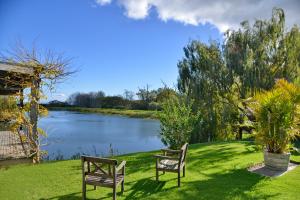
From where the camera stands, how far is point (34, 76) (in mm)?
8953

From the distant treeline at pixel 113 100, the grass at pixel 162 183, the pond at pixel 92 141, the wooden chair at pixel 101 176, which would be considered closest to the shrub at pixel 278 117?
the grass at pixel 162 183

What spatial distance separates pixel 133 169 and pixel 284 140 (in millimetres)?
3852

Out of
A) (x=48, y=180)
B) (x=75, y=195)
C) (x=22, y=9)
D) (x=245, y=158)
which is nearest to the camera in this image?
(x=75, y=195)

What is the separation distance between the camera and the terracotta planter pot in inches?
270

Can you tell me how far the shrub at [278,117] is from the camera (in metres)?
6.96

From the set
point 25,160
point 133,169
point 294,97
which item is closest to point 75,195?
point 133,169

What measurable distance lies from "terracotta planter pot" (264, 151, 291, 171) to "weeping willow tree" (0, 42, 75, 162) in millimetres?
6659

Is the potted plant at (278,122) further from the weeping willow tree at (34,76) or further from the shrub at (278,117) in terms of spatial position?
the weeping willow tree at (34,76)

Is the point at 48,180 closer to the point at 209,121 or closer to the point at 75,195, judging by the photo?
the point at 75,195

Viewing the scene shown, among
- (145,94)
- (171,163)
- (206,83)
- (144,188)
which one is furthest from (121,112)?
(144,188)

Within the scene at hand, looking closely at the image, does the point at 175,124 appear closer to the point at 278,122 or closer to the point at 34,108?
the point at 278,122

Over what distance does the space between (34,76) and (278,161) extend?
7.41 metres

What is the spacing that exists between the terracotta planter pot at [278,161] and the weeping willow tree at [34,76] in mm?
6659

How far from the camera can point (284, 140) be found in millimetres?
7000
